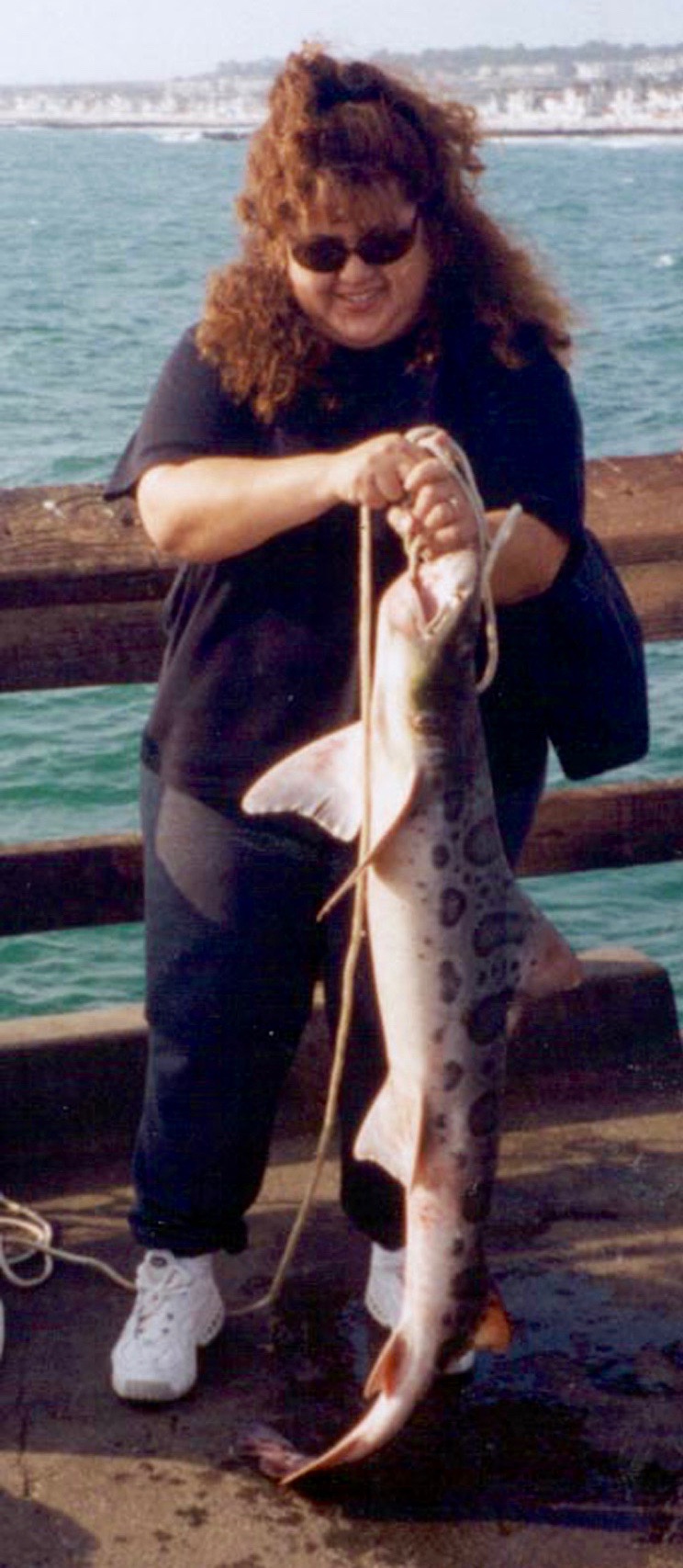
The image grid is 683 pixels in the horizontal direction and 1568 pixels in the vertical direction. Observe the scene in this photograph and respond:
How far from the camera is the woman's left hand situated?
3.00m

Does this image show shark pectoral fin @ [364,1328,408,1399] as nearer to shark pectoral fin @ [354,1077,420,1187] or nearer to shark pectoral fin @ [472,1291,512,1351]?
shark pectoral fin @ [472,1291,512,1351]

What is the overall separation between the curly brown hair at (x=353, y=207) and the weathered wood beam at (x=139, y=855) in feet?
4.88

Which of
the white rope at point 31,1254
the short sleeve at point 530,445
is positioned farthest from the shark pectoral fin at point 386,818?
→ the white rope at point 31,1254

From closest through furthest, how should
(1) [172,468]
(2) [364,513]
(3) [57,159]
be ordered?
(2) [364,513], (1) [172,468], (3) [57,159]

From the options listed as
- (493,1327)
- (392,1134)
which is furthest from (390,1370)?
(392,1134)

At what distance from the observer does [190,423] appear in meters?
3.46

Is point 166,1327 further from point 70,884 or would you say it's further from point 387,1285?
point 70,884

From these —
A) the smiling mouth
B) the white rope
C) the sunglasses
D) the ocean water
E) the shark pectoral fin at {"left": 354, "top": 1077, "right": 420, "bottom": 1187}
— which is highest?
the sunglasses

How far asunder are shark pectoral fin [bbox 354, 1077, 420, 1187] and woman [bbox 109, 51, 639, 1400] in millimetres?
339

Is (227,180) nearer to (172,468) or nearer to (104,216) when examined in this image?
(104,216)

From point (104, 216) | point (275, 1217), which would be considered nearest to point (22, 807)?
point (275, 1217)

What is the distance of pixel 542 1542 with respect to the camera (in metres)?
3.47

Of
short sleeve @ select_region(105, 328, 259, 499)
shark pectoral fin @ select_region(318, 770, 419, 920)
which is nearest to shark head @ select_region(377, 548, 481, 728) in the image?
shark pectoral fin @ select_region(318, 770, 419, 920)

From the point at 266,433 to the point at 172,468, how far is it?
0.58 ft
